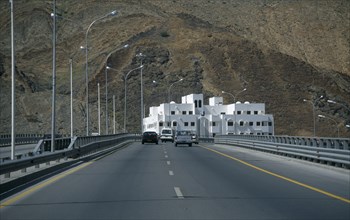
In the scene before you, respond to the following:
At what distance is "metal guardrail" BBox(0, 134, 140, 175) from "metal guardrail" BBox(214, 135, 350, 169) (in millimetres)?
10479

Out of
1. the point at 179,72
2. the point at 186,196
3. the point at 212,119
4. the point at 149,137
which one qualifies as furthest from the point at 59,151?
the point at 179,72

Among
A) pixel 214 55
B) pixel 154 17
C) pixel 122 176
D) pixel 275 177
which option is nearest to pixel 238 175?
pixel 275 177

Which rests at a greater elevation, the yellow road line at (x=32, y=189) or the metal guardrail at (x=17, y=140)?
the metal guardrail at (x=17, y=140)

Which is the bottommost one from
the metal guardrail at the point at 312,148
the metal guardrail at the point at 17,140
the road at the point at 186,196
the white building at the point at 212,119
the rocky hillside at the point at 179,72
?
the road at the point at 186,196

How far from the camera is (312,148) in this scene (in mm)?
26469

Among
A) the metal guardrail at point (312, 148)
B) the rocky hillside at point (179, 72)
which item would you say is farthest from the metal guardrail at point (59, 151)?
the rocky hillside at point (179, 72)

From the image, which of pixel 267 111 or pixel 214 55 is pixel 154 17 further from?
pixel 267 111

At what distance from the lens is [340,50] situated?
188750mm

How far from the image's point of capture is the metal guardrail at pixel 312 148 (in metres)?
22.6

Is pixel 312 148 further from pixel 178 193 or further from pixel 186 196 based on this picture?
pixel 186 196

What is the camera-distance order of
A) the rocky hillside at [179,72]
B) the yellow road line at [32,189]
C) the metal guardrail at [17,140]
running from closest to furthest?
the yellow road line at [32,189]
the metal guardrail at [17,140]
the rocky hillside at [179,72]

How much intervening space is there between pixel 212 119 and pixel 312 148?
3663 inches

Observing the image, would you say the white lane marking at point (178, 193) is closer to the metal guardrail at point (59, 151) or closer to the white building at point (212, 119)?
the metal guardrail at point (59, 151)

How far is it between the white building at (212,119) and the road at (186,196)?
299ft
